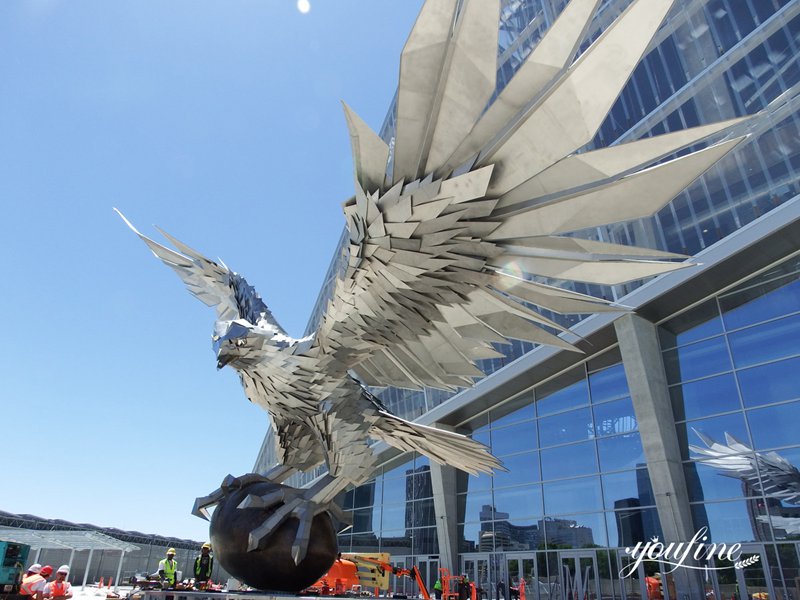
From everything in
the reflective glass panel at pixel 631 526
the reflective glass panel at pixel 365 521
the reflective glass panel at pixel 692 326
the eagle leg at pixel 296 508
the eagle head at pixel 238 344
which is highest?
the reflective glass panel at pixel 692 326

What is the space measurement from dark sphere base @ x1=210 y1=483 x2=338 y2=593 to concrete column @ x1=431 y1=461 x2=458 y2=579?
13.9 meters

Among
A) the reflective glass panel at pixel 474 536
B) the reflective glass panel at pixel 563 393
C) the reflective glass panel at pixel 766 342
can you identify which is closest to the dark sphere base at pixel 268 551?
the reflective glass panel at pixel 766 342

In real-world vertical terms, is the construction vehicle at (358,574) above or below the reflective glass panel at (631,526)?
below

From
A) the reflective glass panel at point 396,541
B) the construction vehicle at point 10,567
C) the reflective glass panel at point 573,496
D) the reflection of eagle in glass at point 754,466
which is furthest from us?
the reflective glass panel at point 396,541

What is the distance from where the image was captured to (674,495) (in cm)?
1284

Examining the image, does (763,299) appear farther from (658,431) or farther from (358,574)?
(358,574)

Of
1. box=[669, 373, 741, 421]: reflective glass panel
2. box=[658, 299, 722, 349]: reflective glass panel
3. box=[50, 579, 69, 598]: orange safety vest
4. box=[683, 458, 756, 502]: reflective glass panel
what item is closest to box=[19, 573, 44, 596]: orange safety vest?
box=[50, 579, 69, 598]: orange safety vest

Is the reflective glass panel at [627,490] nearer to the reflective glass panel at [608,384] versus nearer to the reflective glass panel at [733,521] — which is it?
the reflective glass panel at [733,521]

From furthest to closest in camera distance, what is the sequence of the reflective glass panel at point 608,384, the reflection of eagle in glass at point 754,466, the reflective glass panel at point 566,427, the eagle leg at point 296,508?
the reflective glass panel at point 566,427 < the reflective glass panel at point 608,384 < the reflection of eagle in glass at point 754,466 < the eagle leg at point 296,508

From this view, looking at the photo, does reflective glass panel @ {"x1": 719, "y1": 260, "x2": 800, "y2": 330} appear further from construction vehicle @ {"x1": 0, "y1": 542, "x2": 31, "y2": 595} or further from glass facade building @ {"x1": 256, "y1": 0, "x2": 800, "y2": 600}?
construction vehicle @ {"x1": 0, "y1": 542, "x2": 31, "y2": 595}

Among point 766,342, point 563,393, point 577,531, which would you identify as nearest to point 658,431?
point 766,342

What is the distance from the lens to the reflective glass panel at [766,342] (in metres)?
12.4

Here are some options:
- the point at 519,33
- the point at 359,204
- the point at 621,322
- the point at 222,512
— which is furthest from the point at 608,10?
the point at 222,512

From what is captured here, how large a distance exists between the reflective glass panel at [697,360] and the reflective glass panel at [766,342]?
0.28 m
